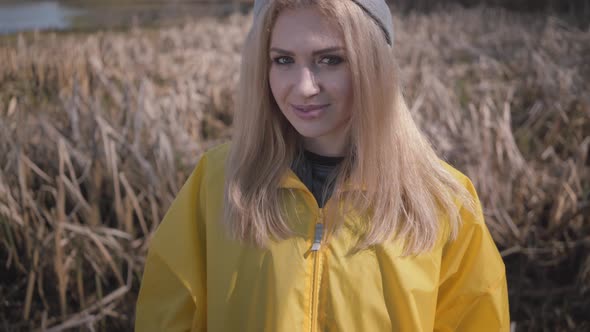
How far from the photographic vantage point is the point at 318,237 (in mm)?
1421

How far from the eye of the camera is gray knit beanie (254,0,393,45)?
140 cm

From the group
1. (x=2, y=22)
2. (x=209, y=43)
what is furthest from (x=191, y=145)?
(x=2, y=22)

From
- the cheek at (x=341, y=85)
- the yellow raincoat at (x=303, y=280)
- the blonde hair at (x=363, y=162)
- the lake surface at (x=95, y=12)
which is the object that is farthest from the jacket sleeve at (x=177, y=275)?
the lake surface at (x=95, y=12)

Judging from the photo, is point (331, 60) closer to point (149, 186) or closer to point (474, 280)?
point (474, 280)

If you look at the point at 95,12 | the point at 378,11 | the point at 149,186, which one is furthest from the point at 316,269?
the point at 95,12

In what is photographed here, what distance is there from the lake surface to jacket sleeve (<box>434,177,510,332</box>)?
9.79 meters

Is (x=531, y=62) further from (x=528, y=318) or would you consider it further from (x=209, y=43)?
(x=209, y=43)

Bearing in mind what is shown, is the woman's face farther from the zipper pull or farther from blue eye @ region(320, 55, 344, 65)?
the zipper pull

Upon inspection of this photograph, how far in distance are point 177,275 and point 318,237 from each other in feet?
1.29

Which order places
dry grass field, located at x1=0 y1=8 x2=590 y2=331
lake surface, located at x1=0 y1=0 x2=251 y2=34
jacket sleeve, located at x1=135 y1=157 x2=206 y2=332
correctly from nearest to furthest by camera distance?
jacket sleeve, located at x1=135 y1=157 x2=206 y2=332 < dry grass field, located at x1=0 y1=8 x2=590 y2=331 < lake surface, located at x1=0 y1=0 x2=251 y2=34

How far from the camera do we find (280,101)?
150 cm

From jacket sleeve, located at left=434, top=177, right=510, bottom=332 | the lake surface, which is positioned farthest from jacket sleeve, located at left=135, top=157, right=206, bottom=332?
the lake surface

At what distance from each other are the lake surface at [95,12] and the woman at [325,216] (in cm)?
940

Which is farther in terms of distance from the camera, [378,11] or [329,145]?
[329,145]
